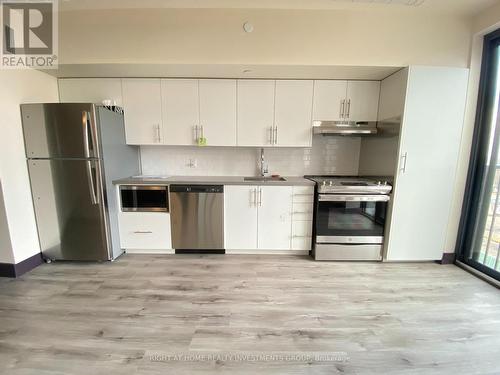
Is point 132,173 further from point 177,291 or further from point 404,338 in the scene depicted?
point 404,338

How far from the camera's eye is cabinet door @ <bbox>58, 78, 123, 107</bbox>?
268 cm

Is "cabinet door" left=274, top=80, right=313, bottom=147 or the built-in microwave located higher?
"cabinet door" left=274, top=80, right=313, bottom=147

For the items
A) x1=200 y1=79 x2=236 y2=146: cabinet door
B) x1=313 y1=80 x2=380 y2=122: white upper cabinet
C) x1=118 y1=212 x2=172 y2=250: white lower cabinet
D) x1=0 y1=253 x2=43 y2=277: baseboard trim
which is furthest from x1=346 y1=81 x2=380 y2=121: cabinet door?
x1=0 y1=253 x2=43 y2=277: baseboard trim

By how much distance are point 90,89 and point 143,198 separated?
1539 mm

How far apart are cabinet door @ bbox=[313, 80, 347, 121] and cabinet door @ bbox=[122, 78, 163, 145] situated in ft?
6.57

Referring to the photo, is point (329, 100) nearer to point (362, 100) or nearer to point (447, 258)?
point (362, 100)

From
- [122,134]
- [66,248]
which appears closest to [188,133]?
[122,134]

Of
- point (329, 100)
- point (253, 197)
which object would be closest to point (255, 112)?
point (329, 100)

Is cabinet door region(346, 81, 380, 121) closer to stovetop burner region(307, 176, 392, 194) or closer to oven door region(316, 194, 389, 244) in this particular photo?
stovetop burner region(307, 176, 392, 194)

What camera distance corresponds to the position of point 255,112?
274 cm

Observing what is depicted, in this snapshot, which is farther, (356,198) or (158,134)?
(158,134)

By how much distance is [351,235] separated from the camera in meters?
2.58

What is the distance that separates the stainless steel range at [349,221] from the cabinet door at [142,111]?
2.20 metres

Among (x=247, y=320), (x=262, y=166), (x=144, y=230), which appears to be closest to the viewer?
(x=247, y=320)
